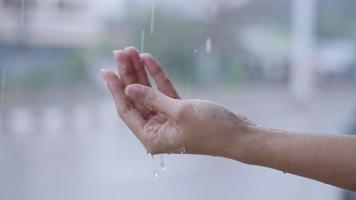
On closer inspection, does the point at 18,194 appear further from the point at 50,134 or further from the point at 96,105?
the point at 96,105

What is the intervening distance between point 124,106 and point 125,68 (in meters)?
0.07

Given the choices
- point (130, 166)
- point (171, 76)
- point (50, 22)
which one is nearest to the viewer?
point (171, 76)

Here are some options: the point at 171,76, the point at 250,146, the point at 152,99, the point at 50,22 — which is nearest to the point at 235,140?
the point at 250,146

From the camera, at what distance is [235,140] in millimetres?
968

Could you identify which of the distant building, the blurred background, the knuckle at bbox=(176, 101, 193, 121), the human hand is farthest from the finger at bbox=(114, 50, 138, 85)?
the distant building

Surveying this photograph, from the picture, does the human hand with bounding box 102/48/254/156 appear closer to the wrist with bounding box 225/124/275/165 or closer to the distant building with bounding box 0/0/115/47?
the wrist with bounding box 225/124/275/165

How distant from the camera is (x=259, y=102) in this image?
353 inches

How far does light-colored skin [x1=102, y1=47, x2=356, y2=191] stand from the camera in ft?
3.14

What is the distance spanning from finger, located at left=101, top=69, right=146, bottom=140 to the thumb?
4 centimetres

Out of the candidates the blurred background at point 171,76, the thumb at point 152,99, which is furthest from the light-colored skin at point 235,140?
the blurred background at point 171,76

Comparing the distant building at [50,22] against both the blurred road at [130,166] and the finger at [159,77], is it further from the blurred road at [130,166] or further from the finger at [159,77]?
the blurred road at [130,166]

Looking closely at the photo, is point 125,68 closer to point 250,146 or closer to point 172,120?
point 172,120

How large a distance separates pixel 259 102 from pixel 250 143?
807 centimetres

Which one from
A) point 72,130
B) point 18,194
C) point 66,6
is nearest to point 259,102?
point 72,130
